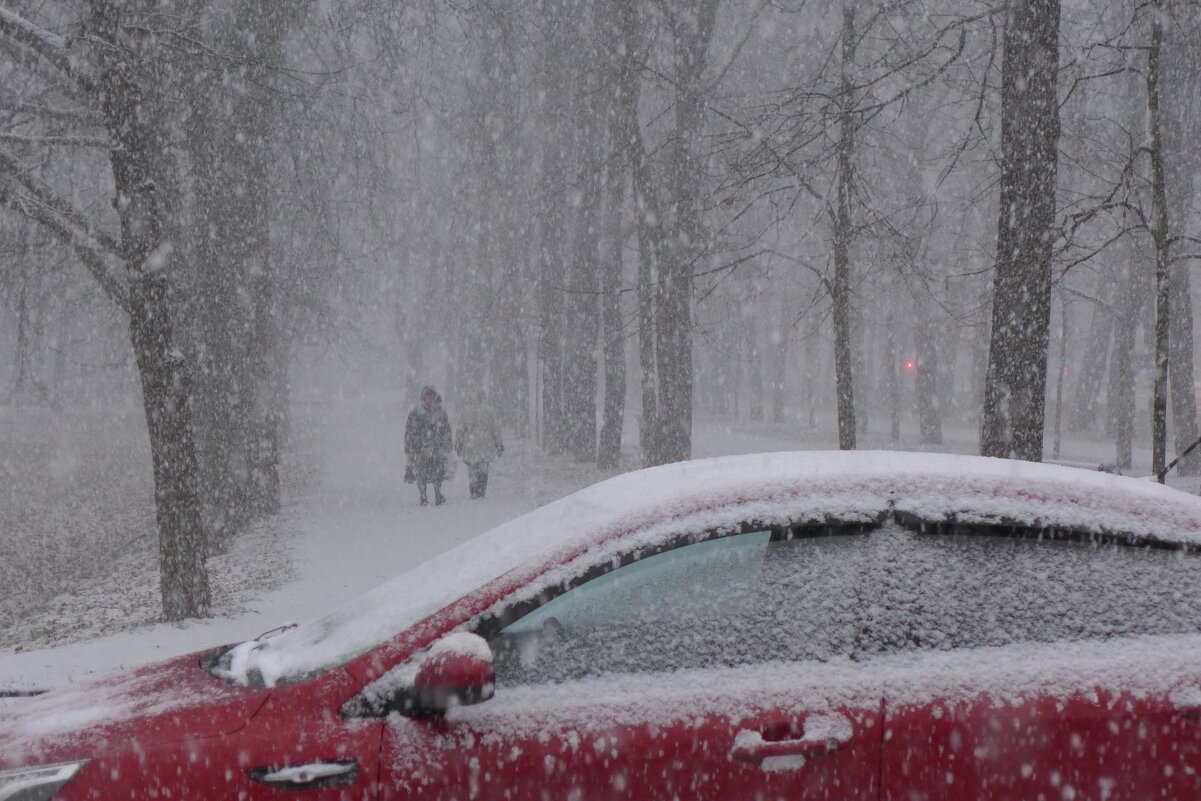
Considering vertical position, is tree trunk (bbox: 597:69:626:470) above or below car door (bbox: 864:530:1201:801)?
above

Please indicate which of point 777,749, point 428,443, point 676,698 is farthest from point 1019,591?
point 428,443

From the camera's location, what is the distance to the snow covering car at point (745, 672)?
2385 mm

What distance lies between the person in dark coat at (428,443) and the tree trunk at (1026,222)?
943cm

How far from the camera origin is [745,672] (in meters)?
2.54

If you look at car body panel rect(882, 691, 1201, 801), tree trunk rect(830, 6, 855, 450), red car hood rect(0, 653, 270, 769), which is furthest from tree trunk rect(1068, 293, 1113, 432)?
red car hood rect(0, 653, 270, 769)

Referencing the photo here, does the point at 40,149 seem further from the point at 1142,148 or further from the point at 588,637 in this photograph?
the point at 1142,148

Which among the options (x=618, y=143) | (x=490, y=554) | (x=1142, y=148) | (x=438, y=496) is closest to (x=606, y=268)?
(x=618, y=143)

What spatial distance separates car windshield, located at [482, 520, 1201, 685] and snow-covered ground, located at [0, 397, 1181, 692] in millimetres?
2580

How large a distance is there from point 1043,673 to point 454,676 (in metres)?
1.52

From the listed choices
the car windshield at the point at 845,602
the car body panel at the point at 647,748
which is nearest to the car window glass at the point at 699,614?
the car windshield at the point at 845,602

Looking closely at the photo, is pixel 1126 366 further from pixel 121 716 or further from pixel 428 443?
pixel 121 716

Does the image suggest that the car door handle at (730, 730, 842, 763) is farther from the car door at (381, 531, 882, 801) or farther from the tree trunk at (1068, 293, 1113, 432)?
the tree trunk at (1068, 293, 1113, 432)

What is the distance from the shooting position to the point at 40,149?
10.4 meters

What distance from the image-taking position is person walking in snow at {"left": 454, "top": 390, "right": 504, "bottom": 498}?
636 inches
